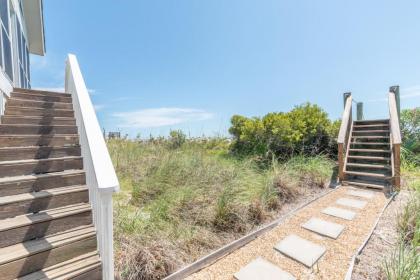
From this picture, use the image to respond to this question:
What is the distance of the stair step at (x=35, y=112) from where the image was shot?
3.29 metres

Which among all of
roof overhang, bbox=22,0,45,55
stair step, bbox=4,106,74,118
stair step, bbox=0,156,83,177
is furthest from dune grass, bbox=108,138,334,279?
roof overhang, bbox=22,0,45,55

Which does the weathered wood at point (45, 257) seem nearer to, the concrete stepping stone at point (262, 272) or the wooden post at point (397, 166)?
the concrete stepping stone at point (262, 272)

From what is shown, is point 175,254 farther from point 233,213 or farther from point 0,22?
point 0,22

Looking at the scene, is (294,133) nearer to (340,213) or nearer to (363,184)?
(363,184)

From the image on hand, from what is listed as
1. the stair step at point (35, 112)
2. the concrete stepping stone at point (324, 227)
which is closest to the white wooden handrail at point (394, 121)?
the concrete stepping stone at point (324, 227)

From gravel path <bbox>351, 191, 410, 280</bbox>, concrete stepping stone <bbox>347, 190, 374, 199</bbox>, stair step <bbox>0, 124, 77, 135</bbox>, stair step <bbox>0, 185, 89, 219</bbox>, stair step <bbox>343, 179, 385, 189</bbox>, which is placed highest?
stair step <bbox>0, 124, 77, 135</bbox>

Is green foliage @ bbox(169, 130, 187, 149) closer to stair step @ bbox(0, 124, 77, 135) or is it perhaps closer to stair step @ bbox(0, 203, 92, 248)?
stair step @ bbox(0, 124, 77, 135)

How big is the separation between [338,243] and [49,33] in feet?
36.5

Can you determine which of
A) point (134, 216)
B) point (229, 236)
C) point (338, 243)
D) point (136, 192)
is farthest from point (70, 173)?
point (338, 243)

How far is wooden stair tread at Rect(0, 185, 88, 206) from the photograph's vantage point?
6.38 ft

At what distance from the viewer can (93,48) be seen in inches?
262

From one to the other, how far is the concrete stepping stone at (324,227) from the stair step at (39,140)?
3.64 meters

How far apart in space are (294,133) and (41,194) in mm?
6214

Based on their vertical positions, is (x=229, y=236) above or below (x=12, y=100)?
below
